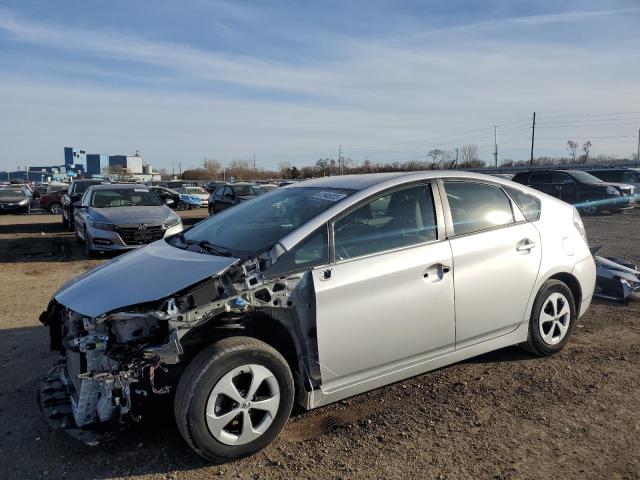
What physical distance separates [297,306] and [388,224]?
0.97m

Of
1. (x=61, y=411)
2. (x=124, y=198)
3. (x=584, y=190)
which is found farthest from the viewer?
(x=584, y=190)

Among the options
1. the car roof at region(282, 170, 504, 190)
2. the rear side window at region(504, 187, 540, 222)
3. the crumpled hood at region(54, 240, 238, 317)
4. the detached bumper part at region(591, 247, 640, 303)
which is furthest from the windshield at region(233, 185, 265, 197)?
the crumpled hood at region(54, 240, 238, 317)

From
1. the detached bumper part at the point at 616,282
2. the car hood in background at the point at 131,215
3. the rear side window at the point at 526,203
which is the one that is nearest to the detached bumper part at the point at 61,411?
the rear side window at the point at 526,203

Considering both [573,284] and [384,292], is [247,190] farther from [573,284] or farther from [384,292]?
[384,292]

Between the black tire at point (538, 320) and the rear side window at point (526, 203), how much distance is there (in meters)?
0.58

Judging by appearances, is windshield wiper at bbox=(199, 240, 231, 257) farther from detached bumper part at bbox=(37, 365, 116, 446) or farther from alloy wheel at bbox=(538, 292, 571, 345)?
alloy wheel at bbox=(538, 292, 571, 345)

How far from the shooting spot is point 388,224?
12.3 feet

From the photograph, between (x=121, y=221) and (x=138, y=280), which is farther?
(x=121, y=221)

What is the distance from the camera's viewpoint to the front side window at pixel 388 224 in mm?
3512

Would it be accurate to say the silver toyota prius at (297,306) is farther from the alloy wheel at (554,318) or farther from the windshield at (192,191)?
Result: the windshield at (192,191)

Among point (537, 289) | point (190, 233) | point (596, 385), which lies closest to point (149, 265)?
point (190, 233)

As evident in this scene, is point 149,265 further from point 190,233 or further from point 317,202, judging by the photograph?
point 317,202

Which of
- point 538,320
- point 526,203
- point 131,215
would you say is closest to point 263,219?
point 526,203

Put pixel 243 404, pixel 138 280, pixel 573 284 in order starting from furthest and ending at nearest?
pixel 573 284
pixel 138 280
pixel 243 404
